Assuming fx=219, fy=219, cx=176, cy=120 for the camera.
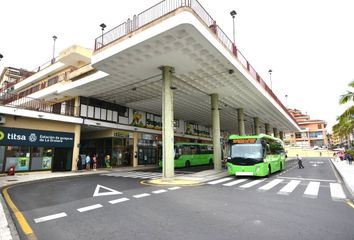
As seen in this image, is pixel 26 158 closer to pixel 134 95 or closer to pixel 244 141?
pixel 134 95

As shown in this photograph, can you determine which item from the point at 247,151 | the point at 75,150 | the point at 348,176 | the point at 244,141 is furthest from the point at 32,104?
the point at 348,176

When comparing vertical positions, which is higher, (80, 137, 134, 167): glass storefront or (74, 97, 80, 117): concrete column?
(74, 97, 80, 117): concrete column

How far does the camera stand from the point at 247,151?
15234 mm

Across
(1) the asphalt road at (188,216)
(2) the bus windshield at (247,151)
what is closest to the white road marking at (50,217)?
(1) the asphalt road at (188,216)

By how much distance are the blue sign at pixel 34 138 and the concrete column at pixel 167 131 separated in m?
11.5

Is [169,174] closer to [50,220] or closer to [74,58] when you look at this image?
[50,220]

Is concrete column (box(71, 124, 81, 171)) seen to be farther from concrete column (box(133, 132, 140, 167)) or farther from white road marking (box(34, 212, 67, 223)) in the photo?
white road marking (box(34, 212, 67, 223))

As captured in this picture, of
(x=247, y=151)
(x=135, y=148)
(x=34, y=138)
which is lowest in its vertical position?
(x=247, y=151)

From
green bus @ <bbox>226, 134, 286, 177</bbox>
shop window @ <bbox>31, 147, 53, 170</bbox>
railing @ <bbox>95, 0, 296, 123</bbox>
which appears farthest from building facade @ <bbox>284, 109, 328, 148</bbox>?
shop window @ <bbox>31, 147, 53, 170</bbox>

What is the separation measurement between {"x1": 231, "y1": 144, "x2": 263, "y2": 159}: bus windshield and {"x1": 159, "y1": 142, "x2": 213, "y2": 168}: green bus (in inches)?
398

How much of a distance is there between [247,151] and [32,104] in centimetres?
2144

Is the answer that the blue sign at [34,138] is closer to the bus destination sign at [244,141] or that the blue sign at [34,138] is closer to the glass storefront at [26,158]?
the glass storefront at [26,158]

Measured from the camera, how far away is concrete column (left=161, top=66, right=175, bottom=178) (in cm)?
1493

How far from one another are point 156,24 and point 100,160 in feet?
66.4
